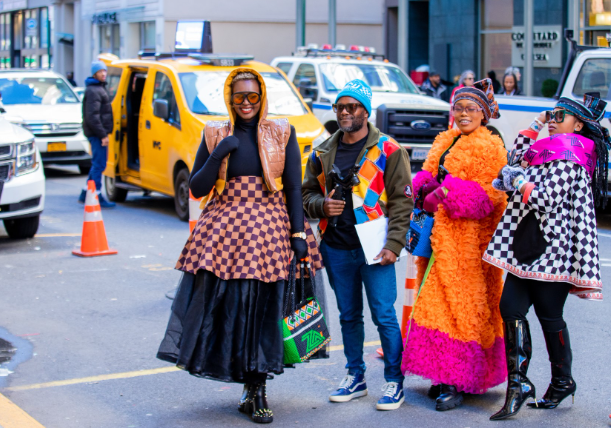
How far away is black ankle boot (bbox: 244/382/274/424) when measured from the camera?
183 inches

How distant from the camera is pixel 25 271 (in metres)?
8.58

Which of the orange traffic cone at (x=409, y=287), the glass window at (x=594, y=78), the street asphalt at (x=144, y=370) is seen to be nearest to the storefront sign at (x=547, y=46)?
the glass window at (x=594, y=78)

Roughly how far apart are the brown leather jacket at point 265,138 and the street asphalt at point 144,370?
2.90 ft

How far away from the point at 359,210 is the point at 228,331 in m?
0.96

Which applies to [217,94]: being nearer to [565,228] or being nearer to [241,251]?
[241,251]

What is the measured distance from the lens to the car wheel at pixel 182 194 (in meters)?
11.1

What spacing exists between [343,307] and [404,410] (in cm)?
66

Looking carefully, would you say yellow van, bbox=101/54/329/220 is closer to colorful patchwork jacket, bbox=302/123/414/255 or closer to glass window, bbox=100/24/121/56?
colorful patchwork jacket, bbox=302/123/414/255

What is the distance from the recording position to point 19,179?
9539 mm

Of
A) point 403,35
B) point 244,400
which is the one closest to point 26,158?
point 244,400

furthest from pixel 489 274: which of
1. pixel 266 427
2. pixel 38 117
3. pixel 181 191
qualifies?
pixel 38 117

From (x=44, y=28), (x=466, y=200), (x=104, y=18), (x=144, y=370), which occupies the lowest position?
(x=144, y=370)

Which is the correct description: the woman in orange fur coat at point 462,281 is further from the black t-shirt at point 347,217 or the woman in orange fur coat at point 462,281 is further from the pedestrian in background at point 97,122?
the pedestrian in background at point 97,122

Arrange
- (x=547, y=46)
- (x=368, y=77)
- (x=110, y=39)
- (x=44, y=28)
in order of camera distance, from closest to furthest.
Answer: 1. (x=368, y=77)
2. (x=547, y=46)
3. (x=110, y=39)
4. (x=44, y=28)
